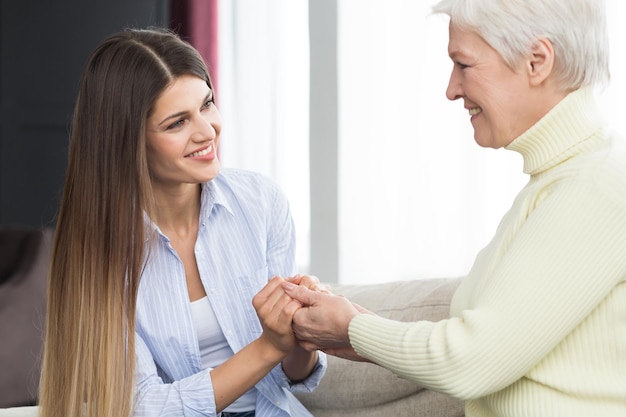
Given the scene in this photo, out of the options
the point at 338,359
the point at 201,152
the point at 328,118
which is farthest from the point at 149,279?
the point at 328,118

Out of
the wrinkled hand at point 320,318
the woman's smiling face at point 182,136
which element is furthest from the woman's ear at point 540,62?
the woman's smiling face at point 182,136

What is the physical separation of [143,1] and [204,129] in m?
3.49

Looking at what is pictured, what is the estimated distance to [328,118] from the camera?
4297 millimetres

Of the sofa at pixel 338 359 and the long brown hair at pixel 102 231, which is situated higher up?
the long brown hair at pixel 102 231

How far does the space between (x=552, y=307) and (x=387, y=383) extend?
2.78 feet

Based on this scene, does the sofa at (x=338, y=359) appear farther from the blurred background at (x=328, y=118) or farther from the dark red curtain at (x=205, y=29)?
the dark red curtain at (x=205, y=29)

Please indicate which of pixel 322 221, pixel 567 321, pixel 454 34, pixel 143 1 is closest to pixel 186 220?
pixel 454 34

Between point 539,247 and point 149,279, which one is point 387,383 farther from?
point 539,247

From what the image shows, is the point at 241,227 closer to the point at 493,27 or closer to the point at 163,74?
the point at 163,74

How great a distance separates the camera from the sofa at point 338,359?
2.19 meters

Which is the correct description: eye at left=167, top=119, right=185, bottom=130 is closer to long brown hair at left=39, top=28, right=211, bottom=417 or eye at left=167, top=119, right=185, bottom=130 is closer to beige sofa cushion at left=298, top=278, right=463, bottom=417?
long brown hair at left=39, top=28, right=211, bottom=417

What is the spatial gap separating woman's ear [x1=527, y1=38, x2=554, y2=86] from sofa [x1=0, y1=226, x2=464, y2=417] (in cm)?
76

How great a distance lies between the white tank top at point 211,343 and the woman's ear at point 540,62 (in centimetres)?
95

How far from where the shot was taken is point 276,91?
15.1ft
